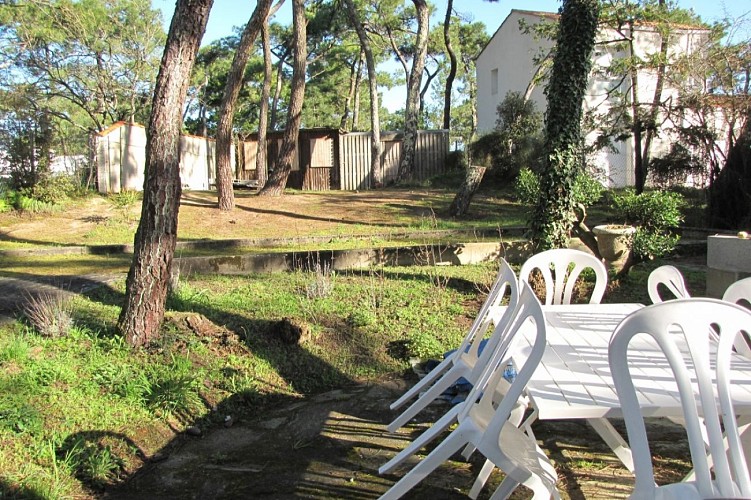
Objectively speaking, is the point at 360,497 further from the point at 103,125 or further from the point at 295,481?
the point at 103,125

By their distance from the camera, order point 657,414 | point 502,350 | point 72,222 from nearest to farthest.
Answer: point 657,414, point 502,350, point 72,222

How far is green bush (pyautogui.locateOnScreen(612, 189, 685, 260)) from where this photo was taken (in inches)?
267

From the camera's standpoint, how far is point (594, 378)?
227 cm

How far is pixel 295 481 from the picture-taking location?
3057 millimetres

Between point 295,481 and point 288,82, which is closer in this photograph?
point 295,481

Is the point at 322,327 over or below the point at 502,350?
below

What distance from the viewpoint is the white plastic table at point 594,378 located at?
6.46ft

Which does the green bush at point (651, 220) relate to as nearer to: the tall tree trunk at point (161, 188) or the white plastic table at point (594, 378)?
the white plastic table at point (594, 378)

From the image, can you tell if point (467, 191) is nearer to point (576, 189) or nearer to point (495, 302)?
point (576, 189)

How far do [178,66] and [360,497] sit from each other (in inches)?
130

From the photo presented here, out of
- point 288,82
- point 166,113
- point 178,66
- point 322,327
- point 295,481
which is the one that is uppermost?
point 288,82

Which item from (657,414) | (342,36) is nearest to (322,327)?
(657,414)

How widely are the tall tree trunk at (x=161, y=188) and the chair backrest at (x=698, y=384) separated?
11.8 ft

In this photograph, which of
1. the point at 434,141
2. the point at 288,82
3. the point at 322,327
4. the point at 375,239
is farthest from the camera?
the point at 288,82
